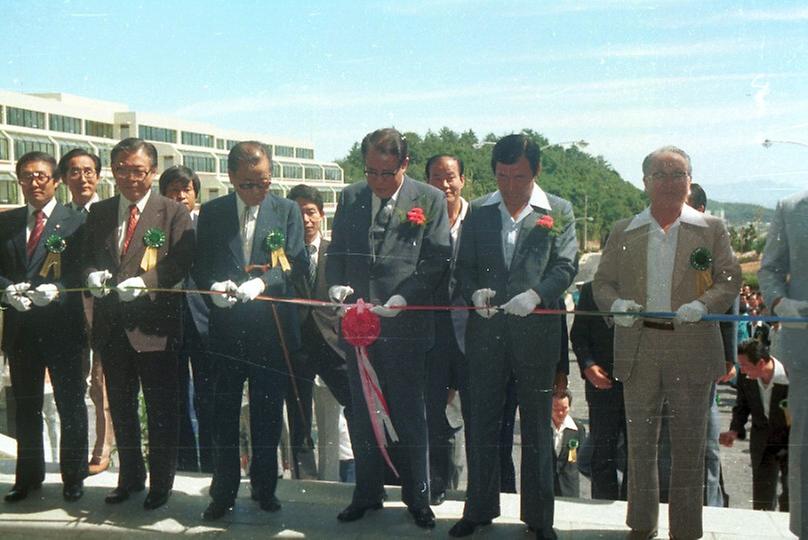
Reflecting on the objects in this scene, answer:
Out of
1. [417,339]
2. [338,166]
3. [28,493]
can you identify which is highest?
[338,166]

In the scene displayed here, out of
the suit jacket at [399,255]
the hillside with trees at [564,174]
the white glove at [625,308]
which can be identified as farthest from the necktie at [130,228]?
the white glove at [625,308]

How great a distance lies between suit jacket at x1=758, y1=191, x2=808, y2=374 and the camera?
3281 millimetres

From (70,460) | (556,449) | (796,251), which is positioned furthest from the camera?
(70,460)

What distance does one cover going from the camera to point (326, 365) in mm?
3795

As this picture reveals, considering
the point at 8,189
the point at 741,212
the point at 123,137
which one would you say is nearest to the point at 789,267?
the point at 741,212

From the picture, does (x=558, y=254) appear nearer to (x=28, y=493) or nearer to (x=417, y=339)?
(x=417, y=339)

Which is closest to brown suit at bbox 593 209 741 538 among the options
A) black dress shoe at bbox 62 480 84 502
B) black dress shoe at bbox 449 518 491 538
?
black dress shoe at bbox 449 518 491 538

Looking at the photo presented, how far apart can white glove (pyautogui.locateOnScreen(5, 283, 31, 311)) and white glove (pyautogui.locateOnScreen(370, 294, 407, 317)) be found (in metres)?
1.47

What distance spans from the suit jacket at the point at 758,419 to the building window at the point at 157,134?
7.59ft

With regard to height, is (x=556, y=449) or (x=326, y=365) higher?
(x=326, y=365)

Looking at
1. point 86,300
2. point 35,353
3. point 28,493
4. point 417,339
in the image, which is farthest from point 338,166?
point 28,493

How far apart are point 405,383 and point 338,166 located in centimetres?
84

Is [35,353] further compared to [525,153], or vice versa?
[35,353]

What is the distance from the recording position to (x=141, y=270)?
3.80m
